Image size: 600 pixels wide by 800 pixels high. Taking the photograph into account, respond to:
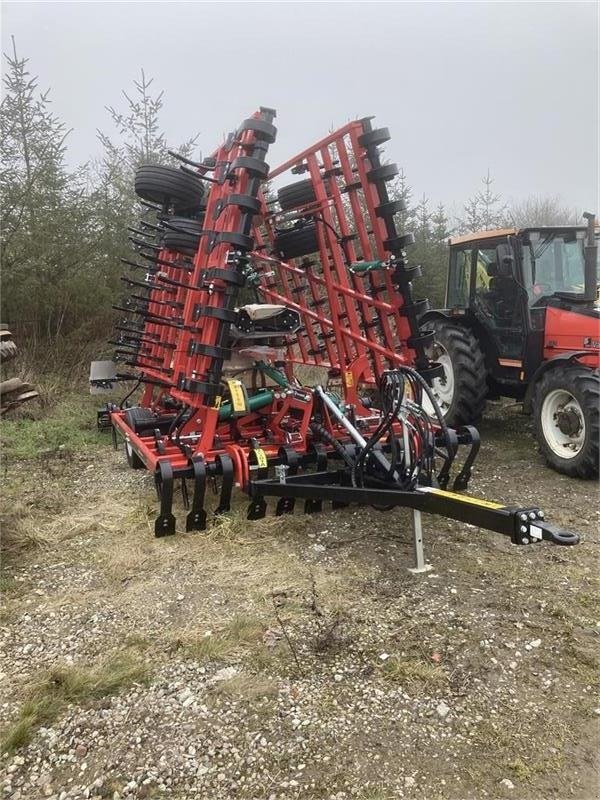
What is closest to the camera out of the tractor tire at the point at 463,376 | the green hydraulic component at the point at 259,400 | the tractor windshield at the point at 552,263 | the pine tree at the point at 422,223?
the green hydraulic component at the point at 259,400

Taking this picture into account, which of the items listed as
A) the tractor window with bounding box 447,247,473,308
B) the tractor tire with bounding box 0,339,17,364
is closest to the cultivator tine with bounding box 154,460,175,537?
the tractor window with bounding box 447,247,473,308

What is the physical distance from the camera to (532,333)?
18.7 ft

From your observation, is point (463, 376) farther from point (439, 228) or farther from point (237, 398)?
point (439, 228)

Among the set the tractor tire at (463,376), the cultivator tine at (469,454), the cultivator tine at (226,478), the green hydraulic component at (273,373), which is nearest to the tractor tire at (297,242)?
the green hydraulic component at (273,373)

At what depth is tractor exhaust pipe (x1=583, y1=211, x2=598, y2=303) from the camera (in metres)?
5.32

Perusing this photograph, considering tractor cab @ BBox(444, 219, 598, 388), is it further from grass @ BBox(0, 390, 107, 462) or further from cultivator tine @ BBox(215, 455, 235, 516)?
grass @ BBox(0, 390, 107, 462)

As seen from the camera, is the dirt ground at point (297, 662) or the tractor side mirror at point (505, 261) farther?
the tractor side mirror at point (505, 261)

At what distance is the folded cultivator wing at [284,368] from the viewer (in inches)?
141

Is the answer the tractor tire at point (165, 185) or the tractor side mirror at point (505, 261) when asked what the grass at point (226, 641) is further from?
the tractor side mirror at point (505, 261)

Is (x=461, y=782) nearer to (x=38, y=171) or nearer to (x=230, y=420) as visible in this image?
(x=230, y=420)

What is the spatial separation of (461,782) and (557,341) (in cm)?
454

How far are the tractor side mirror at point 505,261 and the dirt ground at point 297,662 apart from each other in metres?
2.61

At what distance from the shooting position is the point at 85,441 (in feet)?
21.8

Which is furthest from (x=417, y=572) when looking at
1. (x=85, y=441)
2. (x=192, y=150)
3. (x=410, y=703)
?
(x=192, y=150)
